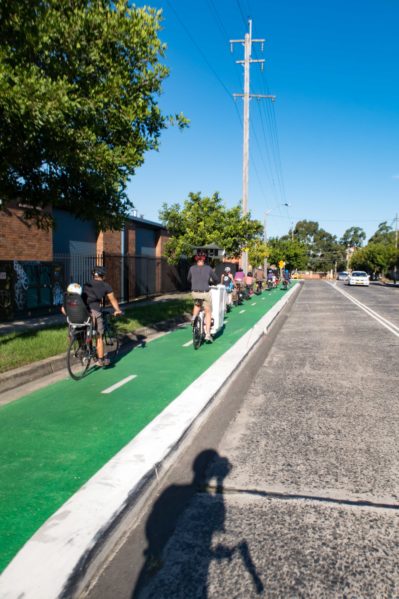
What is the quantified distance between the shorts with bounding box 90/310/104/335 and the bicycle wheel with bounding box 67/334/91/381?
0.90 ft

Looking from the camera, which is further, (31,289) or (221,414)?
(31,289)

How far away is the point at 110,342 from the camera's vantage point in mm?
8344

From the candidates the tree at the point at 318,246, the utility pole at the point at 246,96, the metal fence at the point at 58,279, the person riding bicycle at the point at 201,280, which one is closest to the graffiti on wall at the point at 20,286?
the metal fence at the point at 58,279

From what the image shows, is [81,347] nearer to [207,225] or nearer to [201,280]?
[201,280]

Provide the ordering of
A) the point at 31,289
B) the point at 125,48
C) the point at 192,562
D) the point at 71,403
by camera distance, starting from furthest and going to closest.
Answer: the point at 31,289 < the point at 125,48 < the point at 71,403 < the point at 192,562

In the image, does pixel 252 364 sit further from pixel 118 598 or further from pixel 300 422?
pixel 118 598

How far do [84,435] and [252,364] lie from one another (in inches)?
170

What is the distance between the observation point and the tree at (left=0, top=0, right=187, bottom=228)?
20.4 ft

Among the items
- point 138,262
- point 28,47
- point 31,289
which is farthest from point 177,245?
point 28,47

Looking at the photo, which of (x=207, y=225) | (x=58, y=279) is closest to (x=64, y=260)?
(x=58, y=279)

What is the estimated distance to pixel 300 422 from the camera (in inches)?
200

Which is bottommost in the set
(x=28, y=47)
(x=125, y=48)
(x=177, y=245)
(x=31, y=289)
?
(x=31, y=289)

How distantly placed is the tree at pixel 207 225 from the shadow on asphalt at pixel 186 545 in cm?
2111

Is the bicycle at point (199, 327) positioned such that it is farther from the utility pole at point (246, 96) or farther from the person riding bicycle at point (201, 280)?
the utility pole at point (246, 96)
